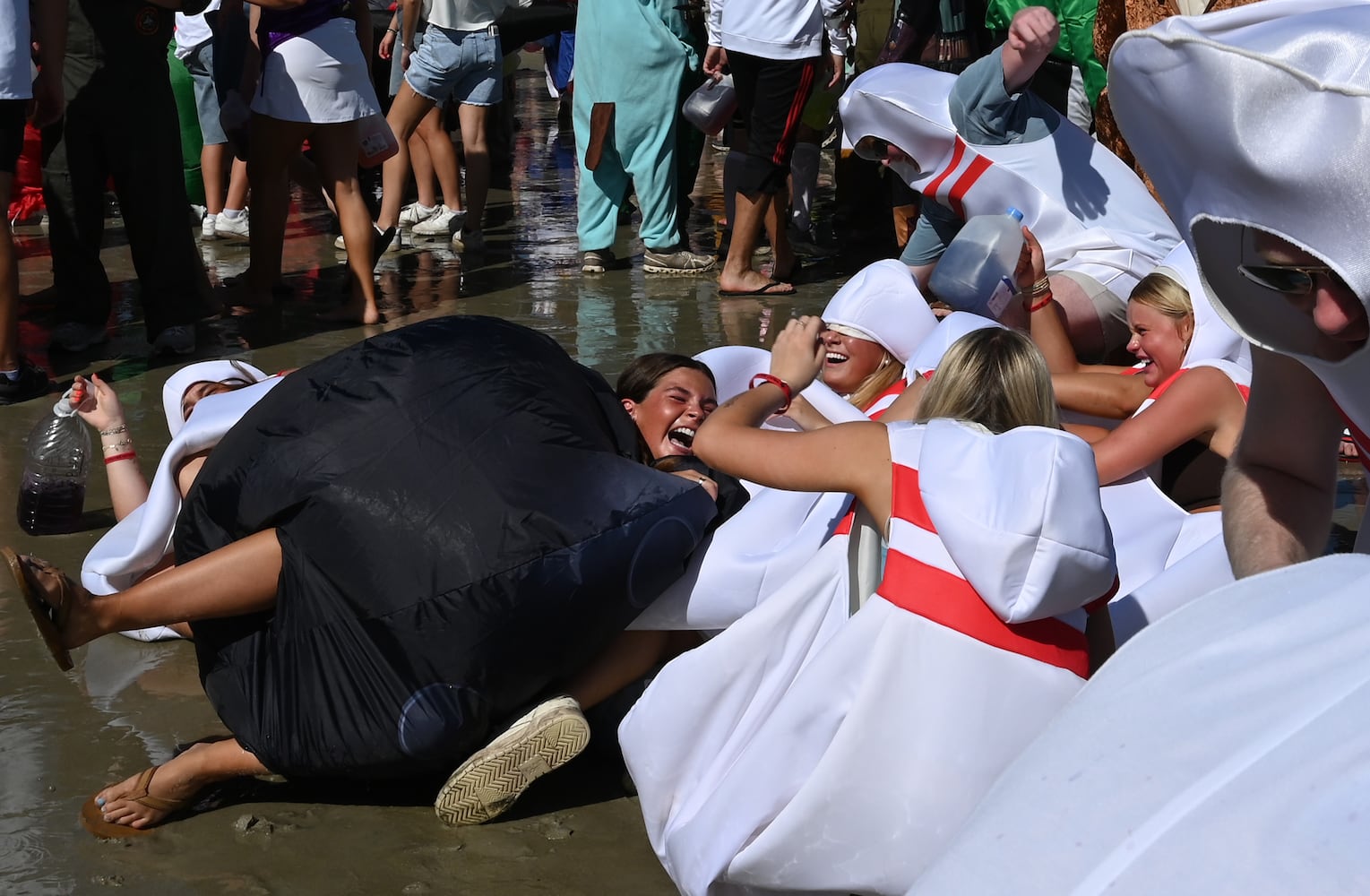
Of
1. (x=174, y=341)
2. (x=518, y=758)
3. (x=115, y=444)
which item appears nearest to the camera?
(x=518, y=758)

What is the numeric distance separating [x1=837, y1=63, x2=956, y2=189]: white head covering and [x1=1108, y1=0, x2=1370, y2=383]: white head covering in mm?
3367

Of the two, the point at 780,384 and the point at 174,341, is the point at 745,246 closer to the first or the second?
the point at 174,341

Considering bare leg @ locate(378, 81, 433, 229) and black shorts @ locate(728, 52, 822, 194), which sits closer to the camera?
black shorts @ locate(728, 52, 822, 194)

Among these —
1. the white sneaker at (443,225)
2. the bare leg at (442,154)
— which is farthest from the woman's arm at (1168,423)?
the white sneaker at (443,225)

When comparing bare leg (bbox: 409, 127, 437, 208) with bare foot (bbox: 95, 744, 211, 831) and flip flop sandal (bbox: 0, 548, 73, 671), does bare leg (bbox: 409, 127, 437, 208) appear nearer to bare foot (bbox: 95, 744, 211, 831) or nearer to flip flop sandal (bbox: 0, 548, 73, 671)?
flip flop sandal (bbox: 0, 548, 73, 671)

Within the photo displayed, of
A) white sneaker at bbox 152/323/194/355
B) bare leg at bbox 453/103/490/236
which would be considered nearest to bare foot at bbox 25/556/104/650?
white sneaker at bbox 152/323/194/355

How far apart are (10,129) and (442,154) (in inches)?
126

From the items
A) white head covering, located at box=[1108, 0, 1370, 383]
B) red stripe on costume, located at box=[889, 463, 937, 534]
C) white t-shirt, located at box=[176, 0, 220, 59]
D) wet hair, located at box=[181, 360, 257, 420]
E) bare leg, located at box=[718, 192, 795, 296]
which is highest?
white head covering, located at box=[1108, 0, 1370, 383]

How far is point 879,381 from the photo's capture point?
417 centimetres

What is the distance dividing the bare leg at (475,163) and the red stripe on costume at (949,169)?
3.47 meters

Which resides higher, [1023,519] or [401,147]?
[1023,519]

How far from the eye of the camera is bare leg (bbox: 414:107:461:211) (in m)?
7.91

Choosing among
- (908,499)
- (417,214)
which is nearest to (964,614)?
(908,499)

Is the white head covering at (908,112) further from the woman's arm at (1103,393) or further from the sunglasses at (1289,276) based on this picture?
the sunglasses at (1289,276)
